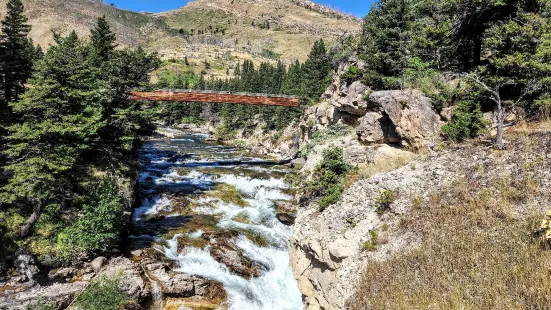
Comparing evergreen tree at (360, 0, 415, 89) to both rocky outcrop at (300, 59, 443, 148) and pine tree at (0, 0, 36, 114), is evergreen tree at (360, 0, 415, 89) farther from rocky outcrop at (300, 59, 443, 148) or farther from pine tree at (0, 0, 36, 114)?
pine tree at (0, 0, 36, 114)

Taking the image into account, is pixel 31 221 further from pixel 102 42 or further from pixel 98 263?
pixel 102 42

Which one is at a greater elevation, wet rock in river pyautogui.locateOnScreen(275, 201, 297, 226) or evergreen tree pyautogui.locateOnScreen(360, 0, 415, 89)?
evergreen tree pyautogui.locateOnScreen(360, 0, 415, 89)

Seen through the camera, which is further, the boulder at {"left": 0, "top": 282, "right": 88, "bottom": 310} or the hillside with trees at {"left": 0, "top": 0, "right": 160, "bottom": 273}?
the hillside with trees at {"left": 0, "top": 0, "right": 160, "bottom": 273}

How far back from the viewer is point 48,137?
17828mm

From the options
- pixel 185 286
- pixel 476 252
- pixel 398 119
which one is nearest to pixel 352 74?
pixel 398 119

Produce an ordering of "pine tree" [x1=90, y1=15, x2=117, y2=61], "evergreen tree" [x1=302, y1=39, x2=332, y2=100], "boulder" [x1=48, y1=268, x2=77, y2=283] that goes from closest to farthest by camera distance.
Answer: "boulder" [x1=48, y1=268, x2=77, y2=283] → "pine tree" [x1=90, y1=15, x2=117, y2=61] → "evergreen tree" [x1=302, y1=39, x2=332, y2=100]

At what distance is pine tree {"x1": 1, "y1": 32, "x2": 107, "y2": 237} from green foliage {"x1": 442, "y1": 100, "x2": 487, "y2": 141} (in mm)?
18993

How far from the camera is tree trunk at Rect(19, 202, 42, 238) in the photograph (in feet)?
55.0

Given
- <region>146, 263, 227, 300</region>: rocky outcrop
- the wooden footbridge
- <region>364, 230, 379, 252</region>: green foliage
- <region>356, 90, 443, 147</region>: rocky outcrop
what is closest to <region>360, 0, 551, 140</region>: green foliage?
<region>356, 90, 443, 147</region>: rocky outcrop

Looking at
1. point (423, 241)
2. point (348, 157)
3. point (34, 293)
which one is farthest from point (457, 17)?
point (34, 293)

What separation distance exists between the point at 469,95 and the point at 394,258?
982 cm

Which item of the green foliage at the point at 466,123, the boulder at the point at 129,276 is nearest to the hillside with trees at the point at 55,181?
the boulder at the point at 129,276

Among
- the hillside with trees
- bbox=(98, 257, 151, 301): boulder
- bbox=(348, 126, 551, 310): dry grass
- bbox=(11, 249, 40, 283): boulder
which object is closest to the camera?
bbox=(348, 126, 551, 310): dry grass

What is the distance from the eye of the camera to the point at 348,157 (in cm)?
1870
